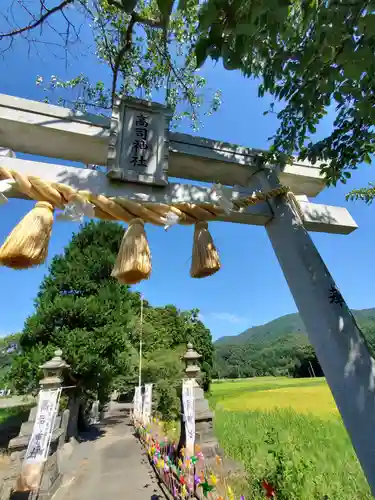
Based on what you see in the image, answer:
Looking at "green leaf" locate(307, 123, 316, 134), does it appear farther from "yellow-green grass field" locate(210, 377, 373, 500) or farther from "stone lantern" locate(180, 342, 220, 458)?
"stone lantern" locate(180, 342, 220, 458)

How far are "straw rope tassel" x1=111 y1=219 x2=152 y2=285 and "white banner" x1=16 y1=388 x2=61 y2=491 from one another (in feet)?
19.4

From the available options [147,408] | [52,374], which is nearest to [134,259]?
[52,374]

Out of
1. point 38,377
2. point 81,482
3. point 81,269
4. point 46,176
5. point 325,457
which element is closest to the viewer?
point 46,176

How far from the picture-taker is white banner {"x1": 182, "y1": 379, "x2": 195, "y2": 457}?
5863mm

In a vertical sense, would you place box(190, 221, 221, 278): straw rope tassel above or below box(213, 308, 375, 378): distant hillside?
below

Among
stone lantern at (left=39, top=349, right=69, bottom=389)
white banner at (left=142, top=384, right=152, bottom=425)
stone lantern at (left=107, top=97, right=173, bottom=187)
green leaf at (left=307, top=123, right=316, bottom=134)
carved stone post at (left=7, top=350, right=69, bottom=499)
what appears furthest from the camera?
white banner at (left=142, top=384, right=152, bottom=425)

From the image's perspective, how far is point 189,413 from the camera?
6.14 metres

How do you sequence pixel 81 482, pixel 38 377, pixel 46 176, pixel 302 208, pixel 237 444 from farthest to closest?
pixel 38 377, pixel 237 444, pixel 81 482, pixel 302 208, pixel 46 176

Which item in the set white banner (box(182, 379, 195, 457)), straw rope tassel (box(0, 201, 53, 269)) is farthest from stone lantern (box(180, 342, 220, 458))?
straw rope tassel (box(0, 201, 53, 269))

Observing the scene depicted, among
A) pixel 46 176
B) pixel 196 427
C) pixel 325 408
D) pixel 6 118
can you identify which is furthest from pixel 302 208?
pixel 325 408

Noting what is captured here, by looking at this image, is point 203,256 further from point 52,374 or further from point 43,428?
point 52,374

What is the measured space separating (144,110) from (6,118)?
76 cm

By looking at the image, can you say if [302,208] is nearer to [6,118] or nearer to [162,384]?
[6,118]

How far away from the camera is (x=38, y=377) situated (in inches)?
327
